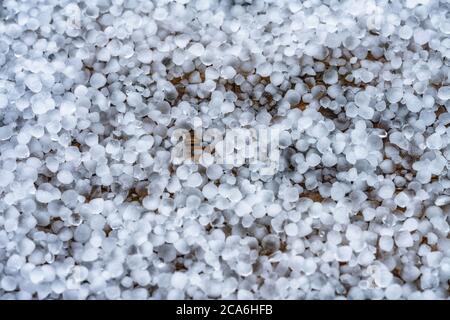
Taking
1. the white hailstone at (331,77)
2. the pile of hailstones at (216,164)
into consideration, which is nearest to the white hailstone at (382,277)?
the pile of hailstones at (216,164)

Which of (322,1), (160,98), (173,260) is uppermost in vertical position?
(322,1)

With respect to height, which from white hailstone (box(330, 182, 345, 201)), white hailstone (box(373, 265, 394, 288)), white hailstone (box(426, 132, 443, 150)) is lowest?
white hailstone (box(373, 265, 394, 288))

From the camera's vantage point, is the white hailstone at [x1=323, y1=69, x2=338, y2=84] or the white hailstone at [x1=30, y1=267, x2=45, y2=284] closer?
the white hailstone at [x1=30, y1=267, x2=45, y2=284]

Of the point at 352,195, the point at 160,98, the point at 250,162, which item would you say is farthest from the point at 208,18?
the point at 352,195

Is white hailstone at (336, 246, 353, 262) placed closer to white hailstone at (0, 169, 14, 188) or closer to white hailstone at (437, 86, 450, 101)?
white hailstone at (437, 86, 450, 101)

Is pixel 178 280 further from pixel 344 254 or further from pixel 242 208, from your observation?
pixel 344 254

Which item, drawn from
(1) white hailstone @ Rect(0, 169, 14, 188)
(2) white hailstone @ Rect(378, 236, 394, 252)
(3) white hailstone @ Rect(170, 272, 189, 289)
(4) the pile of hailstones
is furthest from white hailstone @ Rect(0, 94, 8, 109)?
(2) white hailstone @ Rect(378, 236, 394, 252)

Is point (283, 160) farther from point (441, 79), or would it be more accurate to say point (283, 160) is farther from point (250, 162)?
point (441, 79)
